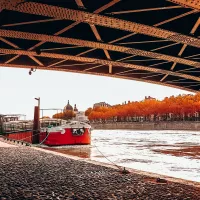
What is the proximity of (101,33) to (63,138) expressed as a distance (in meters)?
19.3

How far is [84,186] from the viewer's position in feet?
21.8

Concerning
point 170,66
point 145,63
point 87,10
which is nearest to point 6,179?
point 87,10

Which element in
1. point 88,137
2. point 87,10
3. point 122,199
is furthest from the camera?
point 88,137

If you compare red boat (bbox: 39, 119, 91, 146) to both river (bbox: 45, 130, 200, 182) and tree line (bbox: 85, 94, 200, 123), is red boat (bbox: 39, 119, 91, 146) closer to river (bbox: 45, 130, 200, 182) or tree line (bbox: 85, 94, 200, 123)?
river (bbox: 45, 130, 200, 182)

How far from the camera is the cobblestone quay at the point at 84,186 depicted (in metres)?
5.71

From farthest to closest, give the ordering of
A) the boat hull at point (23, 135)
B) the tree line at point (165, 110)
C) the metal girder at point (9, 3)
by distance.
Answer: the tree line at point (165, 110)
the boat hull at point (23, 135)
the metal girder at point (9, 3)

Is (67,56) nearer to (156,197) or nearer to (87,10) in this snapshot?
(87,10)

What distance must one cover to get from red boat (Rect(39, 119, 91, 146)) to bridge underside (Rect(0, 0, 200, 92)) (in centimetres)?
1295

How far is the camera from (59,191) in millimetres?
6117

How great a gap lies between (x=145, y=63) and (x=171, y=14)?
23.8 feet

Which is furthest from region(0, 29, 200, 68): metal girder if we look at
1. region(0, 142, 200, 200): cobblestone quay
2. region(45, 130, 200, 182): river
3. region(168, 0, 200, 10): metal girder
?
region(0, 142, 200, 200): cobblestone quay

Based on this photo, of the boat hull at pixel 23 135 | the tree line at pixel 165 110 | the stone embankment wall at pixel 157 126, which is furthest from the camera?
the tree line at pixel 165 110

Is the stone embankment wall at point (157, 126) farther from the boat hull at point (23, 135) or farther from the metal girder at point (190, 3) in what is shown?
the metal girder at point (190, 3)

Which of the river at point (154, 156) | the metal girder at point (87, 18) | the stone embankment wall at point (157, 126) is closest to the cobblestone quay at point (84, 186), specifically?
the metal girder at point (87, 18)
